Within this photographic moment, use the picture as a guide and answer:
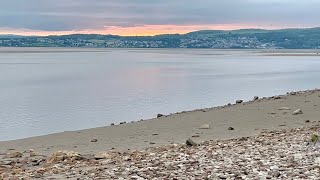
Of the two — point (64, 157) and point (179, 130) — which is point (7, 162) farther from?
point (179, 130)

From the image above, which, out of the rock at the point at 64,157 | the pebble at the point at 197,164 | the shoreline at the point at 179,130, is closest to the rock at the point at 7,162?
the pebble at the point at 197,164

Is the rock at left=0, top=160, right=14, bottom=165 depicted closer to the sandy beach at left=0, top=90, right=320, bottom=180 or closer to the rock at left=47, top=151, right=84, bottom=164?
the sandy beach at left=0, top=90, right=320, bottom=180

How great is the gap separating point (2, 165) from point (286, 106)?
1461 centimetres

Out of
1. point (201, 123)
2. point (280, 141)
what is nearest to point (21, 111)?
point (201, 123)

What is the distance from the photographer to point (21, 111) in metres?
29.4

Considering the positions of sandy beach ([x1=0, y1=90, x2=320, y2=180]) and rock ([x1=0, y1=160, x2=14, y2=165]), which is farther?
rock ([x1=0, y1=160, x2=14, y2=165])

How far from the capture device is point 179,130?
60.4ft

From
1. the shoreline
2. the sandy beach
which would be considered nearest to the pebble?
the sandy beach

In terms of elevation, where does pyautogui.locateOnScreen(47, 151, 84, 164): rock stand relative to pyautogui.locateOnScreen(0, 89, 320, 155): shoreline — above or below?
above

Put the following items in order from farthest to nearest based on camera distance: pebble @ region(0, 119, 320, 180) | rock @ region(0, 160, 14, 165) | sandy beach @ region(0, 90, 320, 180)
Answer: rock @ region(0, 160, 14, 165), sandy beach @ region(0, 90, 320, 180), pebble @ region(0, 119, 320, 180)

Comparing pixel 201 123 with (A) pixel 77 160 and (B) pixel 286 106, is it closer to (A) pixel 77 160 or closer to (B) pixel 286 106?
(B) pixel 286 106

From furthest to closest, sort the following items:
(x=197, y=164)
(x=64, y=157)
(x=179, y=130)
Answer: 1. (x=179, y=130)
2. (x=64, y=157)
3. (x=197, y=164)

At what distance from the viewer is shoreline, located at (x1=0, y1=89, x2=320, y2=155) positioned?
1575 centimetres

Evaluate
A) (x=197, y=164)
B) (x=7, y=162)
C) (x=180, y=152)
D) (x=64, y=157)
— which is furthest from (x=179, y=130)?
(x=197, y=164)
